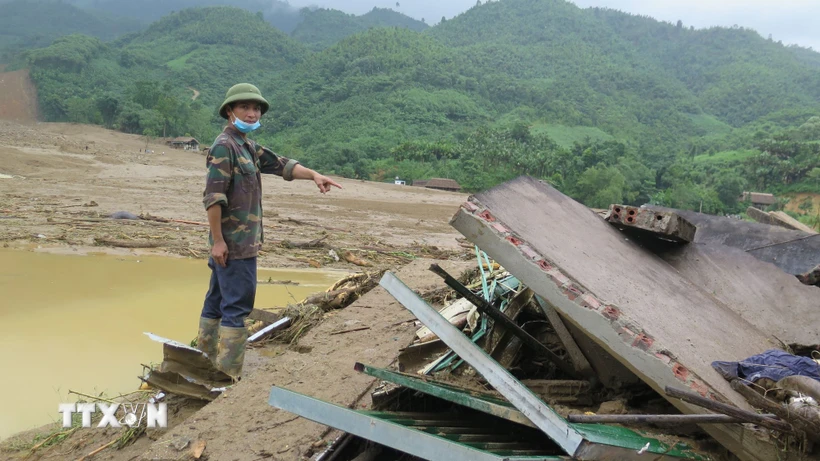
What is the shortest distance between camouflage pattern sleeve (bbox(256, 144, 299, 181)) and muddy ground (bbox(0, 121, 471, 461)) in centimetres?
106

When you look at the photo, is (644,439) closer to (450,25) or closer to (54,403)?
(54,403)

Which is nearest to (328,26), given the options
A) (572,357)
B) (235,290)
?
(235,290)

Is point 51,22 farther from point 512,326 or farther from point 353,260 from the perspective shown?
point 512,326

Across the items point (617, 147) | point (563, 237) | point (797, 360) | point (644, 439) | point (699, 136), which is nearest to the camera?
point (644, 439)

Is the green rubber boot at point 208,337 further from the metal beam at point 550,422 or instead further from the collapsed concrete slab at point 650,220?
the collapsed concrete slab at point 650,220

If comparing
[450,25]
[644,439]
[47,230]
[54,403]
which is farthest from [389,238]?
[450,25]

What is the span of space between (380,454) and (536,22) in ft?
450

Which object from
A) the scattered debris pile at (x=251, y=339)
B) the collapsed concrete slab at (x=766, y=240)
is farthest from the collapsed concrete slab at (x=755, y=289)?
the scattered debris pile at (x=251, y=339)

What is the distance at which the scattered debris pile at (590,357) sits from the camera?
1723 mm

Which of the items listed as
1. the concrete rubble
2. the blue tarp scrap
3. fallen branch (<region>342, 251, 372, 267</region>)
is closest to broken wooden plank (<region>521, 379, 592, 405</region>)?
the concrete rubble

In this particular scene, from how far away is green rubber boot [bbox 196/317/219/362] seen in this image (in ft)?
10.9

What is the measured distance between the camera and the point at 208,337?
10.9 ft

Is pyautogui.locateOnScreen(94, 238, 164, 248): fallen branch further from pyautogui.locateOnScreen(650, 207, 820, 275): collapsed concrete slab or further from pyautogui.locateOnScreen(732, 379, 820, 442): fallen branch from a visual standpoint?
pyautogui.locateOnScreen(732, 379, 820, 442): fallen branch

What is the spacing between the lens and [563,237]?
249 cm
